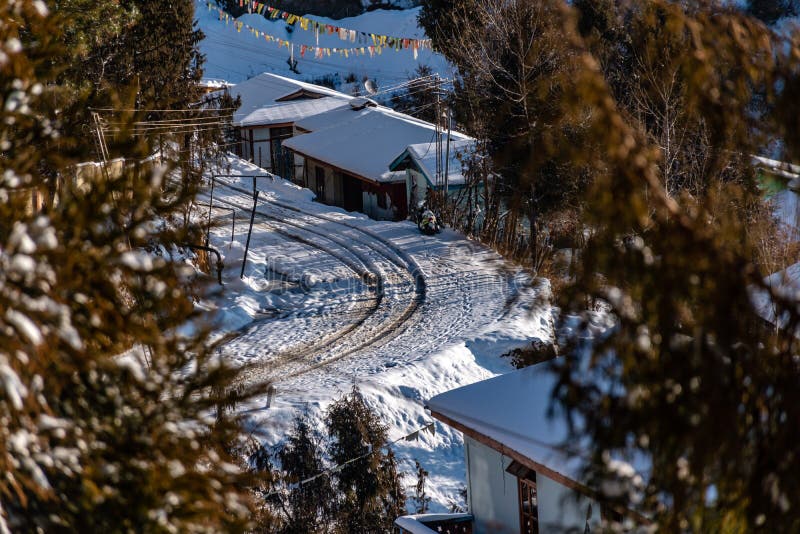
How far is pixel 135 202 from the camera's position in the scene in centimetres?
497

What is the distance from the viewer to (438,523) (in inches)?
372

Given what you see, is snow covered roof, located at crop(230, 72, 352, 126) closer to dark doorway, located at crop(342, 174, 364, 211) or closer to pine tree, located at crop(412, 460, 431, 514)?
dark doorway, located at crop(342, 174, 364, 211)

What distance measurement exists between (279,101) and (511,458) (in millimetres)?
34748

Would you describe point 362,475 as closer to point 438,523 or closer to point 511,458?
point 438,523

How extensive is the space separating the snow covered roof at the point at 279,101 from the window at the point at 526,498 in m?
29.6

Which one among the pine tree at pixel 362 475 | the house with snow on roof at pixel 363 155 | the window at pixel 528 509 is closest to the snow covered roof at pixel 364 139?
the house with snow on roof at pixel 363 155

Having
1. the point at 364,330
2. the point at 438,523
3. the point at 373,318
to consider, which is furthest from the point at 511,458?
the point at 373,318

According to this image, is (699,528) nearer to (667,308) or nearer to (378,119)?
(667,308)

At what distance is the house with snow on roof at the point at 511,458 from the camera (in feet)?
24.4

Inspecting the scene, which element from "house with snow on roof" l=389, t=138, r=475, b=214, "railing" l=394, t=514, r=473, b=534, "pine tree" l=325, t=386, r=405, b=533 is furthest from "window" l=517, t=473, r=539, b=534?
"house with snow on roof" l=389, t=138, r=475, b=214

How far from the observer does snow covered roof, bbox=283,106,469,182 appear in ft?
92.4

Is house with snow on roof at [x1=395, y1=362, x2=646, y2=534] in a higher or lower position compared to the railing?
higher

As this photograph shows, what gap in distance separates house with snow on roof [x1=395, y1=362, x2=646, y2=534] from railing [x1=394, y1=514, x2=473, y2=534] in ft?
0.04

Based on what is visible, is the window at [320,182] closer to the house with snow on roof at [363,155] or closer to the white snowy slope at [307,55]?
the house with snow on roof at [363,155]
